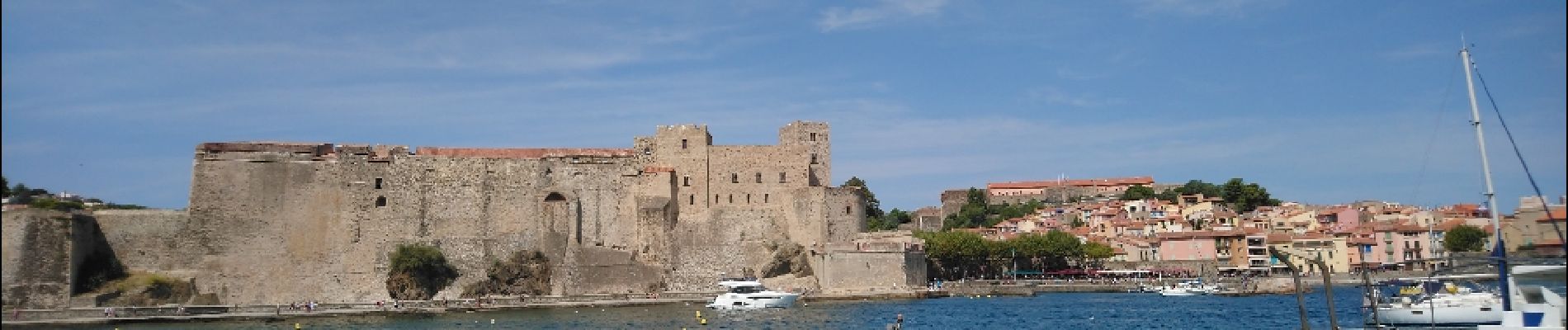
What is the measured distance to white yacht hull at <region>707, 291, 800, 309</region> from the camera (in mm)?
45562

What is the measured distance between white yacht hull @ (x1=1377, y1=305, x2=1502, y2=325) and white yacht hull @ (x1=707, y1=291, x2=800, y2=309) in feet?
69.5

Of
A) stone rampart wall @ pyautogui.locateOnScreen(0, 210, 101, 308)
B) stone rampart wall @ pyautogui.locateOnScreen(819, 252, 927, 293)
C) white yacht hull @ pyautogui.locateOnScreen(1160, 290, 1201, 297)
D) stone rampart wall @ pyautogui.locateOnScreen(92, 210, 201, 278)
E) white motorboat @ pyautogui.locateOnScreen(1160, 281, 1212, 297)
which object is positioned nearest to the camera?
stone rampart wall @ pyautogui.locateOnScreen(0, 210, 101, 308)

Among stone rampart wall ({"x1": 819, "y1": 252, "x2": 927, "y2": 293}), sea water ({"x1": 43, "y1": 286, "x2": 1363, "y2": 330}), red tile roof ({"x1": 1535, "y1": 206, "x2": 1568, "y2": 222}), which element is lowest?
sea water ({"x1": 43, "y1": 286, "x2": 1363, "y2": 330})

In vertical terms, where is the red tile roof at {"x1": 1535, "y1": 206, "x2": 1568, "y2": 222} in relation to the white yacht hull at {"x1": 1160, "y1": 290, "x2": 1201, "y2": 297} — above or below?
above

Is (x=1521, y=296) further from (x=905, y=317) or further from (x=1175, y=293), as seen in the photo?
(x=1175, y=293)

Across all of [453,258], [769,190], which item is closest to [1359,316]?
[769,190]

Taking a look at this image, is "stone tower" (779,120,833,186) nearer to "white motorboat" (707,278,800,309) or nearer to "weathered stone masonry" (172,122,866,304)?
"weathered stone masonry" (172,122,866,304)

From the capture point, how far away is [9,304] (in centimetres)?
3875

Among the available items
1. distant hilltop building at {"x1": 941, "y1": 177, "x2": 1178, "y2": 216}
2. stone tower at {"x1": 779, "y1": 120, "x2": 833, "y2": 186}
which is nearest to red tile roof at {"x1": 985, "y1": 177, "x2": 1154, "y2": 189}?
distant hilltop building at {"x1": 941, "y1": 177, "x2": 1178, "y2": 216}

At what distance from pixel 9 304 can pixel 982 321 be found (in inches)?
1098

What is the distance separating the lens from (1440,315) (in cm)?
3047

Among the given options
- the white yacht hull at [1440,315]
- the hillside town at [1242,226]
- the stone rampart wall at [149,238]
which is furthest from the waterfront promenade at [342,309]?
the white yacht hull at [1440,315]

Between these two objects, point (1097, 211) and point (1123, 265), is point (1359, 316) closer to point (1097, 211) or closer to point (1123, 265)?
point (1123, 265)

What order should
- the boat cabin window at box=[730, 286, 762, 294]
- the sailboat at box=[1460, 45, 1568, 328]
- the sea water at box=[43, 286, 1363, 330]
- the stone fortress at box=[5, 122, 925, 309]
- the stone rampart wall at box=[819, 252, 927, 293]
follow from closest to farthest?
the sailboat at box=[1460, 45, 1568, 328], the sea water at box=[43, 286, 1363, 330], the boat cabin window at box=[730, 286, 762, 294], the stone fortress at box=[5, 122, 925, 309], the stone rampart wall at box=[819, 252, 927, 293]
